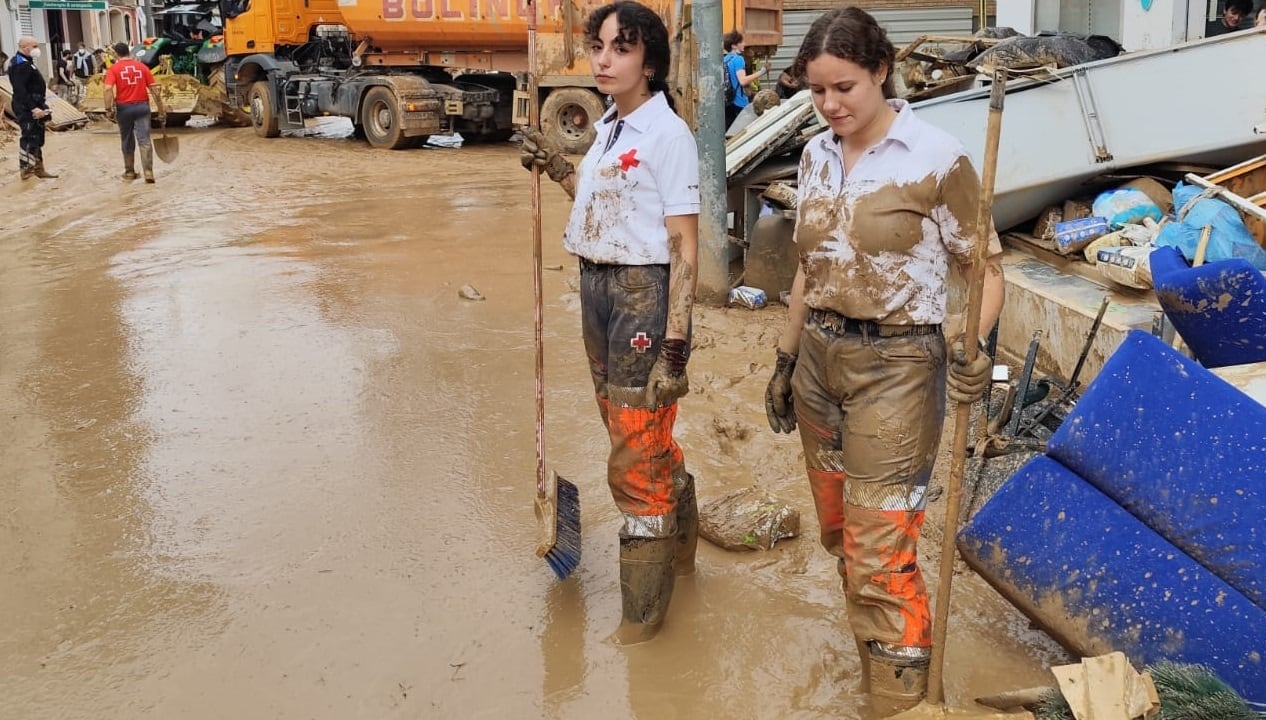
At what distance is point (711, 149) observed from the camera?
7.13 meters

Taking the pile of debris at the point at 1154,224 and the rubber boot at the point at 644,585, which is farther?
the pile of debris at the point at 1154,224

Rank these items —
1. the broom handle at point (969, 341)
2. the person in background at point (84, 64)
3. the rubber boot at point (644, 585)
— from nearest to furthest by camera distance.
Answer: the broom handle at point (969, 341)
the rubber boot at point (644, 585)
the person in background at point (84, 64)

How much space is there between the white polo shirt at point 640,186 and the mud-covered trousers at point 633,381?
0.07 metres

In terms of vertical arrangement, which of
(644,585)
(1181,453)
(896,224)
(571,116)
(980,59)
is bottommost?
(644,585)

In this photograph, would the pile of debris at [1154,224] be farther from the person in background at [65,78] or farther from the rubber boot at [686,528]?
the person in background at [65,78]

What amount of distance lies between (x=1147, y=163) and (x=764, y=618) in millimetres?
3934

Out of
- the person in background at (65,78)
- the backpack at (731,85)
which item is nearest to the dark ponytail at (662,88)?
the backpack at (731,85)

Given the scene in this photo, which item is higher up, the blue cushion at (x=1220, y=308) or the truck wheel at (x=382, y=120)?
the truck wheel at (x=382, y=120)

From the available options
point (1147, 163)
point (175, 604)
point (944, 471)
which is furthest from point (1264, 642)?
point (1147, 163)

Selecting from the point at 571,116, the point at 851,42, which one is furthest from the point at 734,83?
the point at 851,42

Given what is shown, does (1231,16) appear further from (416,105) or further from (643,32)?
(643,32)

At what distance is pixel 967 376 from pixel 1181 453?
61cm

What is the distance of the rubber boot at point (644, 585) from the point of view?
343 cm

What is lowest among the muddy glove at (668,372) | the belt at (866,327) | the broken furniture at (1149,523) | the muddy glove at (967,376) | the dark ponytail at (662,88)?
the broken furniture at (1149,523)
